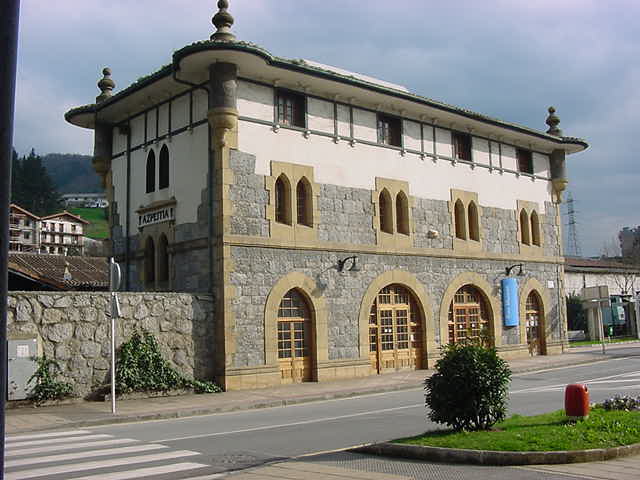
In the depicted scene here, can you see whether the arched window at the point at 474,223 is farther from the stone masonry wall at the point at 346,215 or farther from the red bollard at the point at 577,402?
the red bollard at the point at 577,402

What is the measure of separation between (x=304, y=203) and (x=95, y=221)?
409ft

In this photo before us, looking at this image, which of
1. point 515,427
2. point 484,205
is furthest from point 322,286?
point 515,427

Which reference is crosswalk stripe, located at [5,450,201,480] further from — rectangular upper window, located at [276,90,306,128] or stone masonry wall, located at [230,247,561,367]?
rectangular upper window, located at [276,90,306,128]

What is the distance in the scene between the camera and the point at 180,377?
18438mm

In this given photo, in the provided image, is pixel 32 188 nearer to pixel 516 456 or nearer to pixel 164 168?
pixel 164 168

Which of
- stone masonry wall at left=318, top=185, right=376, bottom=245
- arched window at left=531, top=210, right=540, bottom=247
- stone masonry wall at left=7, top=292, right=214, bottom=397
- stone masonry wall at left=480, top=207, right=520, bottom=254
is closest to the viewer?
stone masonry wall at left=7, top=292, right=214, bottom=397

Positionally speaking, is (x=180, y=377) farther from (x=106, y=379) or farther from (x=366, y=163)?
(x=366, y=163)

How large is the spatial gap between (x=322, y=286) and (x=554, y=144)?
14.8 metres

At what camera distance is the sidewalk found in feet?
45.3

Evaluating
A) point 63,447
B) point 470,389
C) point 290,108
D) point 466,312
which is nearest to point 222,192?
point 290,108

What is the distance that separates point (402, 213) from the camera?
2502cm

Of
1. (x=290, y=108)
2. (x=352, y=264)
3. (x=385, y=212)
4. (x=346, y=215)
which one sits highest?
(x=290, y=108)

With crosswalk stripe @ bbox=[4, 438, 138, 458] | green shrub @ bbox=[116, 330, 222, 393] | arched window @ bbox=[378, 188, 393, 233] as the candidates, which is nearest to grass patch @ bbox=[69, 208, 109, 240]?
arched window @ bbox=[378, 188, 393, 233]

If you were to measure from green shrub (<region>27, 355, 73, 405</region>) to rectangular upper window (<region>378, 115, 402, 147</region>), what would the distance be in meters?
13.3
